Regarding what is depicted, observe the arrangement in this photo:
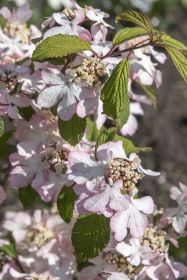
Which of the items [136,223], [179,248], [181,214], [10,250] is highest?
[136,223]

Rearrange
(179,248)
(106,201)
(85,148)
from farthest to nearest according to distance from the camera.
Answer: (179,248) → (85,148) → (106,201)

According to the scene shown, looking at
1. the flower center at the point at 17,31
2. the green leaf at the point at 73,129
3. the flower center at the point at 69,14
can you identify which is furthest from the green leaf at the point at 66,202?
the flower center at the point at 17,31

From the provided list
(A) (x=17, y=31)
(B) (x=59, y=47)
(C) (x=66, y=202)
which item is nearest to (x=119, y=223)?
(C) (x=66, y=202)

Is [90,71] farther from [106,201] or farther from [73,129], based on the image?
[106,201]

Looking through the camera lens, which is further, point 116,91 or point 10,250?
point 10,250

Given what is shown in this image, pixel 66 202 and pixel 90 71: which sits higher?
pixel 90 71

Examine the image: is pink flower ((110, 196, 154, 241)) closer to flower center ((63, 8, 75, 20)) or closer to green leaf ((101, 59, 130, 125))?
green leaf ((101, 59, 130, 125))

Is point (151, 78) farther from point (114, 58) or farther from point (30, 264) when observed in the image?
point (30, 264)

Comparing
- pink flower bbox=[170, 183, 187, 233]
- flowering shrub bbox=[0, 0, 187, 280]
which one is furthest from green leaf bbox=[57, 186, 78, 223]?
pink flower bbox=[170, 183, 187, 233]
